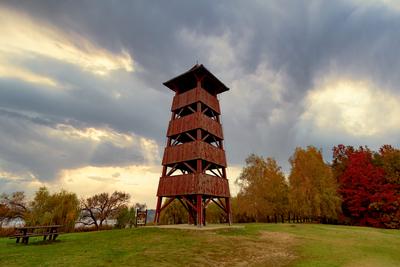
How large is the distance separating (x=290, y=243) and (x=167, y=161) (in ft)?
40.3

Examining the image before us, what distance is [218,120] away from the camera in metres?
24.9

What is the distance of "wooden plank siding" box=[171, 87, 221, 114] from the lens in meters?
22.7

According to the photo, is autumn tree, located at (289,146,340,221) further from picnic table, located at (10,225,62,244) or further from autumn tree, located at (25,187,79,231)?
picnic table, located at (10,225,62,244)

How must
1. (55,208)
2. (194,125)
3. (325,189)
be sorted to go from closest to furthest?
(55,208), (194,125), (325,189)

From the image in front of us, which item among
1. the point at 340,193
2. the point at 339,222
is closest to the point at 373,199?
the point at 340,193

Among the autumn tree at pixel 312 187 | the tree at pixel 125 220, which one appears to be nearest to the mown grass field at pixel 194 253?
the tree at pixel 125 220

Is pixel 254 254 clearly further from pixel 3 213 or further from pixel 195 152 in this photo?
pixel 3 213

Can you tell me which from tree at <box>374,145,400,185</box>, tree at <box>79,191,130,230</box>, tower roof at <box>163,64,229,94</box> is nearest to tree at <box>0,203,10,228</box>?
tree at <box>79,191,130,230</box>

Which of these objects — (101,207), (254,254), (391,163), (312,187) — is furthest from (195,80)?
Answer: (391,163)

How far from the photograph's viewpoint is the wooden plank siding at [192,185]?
18.8 metres

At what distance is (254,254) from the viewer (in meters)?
10.5

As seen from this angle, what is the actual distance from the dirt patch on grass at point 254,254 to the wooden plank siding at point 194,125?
10686 millimetres

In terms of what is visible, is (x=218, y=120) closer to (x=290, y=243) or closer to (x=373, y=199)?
(x=290, y=243)

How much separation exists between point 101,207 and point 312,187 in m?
32.3
